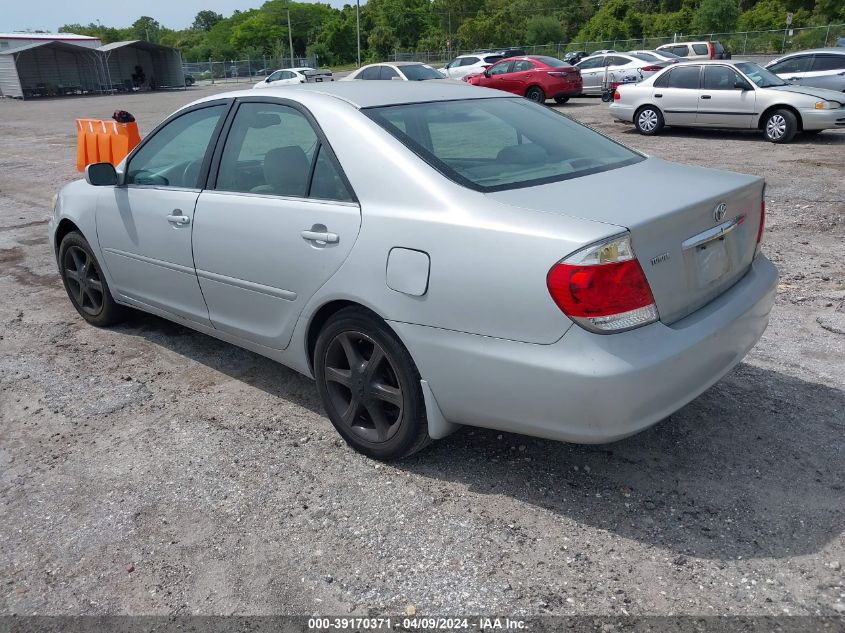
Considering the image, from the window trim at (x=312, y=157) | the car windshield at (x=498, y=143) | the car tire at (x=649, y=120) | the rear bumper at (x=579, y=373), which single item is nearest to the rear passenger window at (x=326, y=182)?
the window trim at (x=312, y=157)

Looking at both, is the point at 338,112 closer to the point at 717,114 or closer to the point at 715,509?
the point at 715,509

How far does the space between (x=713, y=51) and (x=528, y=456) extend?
28.8 meters

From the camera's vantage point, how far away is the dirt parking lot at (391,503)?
2.63 m

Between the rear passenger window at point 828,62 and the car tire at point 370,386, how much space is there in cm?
1664

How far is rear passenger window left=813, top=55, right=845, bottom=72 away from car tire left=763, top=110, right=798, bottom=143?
4013 mm

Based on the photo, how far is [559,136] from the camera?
379cm

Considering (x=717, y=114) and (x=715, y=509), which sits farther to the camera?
(x=717, y=114)

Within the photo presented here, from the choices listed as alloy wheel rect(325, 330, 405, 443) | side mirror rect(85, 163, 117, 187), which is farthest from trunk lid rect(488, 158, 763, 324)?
side mirror rect(85, 163, 117, 187)

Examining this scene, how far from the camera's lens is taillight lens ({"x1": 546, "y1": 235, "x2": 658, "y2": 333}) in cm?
261

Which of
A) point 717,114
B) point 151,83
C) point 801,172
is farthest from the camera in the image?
point 151,83

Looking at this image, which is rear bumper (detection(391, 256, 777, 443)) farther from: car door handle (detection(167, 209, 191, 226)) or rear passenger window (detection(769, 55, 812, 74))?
rear passenger window (detection(769, 55, 812, 74))

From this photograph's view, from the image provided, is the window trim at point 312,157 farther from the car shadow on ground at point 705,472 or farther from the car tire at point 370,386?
the car shadow on ground at point 705,472

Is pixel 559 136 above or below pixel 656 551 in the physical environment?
above

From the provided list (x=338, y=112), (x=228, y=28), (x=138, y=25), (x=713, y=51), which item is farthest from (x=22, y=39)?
(x=138, y=25)
